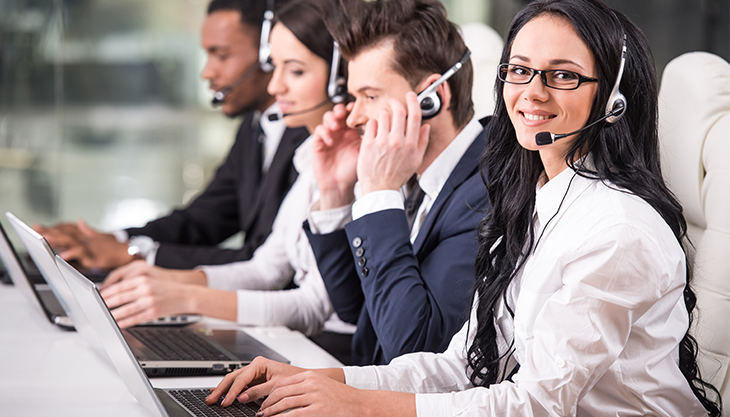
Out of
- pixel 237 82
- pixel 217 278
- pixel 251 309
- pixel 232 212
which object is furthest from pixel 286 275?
pixel 237 82

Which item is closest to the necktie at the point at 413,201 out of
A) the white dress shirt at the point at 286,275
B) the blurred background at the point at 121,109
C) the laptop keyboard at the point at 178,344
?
the white dress shirt at the point at 286,275

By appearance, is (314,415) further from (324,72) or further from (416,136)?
(324,72)

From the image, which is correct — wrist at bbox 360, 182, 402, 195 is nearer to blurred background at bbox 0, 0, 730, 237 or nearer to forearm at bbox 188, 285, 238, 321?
forearm at bbox 188, 285, 238, 321

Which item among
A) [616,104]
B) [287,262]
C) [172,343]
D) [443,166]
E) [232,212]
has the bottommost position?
[232,212]

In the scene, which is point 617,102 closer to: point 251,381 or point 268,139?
point 251,381

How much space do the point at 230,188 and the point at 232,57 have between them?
19.2 inches

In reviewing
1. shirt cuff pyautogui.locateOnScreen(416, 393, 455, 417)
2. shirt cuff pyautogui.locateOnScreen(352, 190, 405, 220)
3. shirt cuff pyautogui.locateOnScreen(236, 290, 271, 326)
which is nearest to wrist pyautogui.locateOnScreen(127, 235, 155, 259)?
shirt cuff pyautogui.locateOnScreen(236, 290, 271, 326)

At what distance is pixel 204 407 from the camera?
3.02 ft

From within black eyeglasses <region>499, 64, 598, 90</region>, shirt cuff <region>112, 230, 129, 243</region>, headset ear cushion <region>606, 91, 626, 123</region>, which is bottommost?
shirt cuff <region>112, 230, 129, 243</region>

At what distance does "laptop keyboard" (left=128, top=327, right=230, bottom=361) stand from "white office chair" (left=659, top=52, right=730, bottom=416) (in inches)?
31.6

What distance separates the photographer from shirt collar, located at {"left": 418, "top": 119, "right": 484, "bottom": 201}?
1.40m

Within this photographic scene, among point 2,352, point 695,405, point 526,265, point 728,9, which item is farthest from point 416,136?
point 728,9

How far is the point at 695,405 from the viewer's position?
35.8 inches

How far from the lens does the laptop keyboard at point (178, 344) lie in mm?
1178
